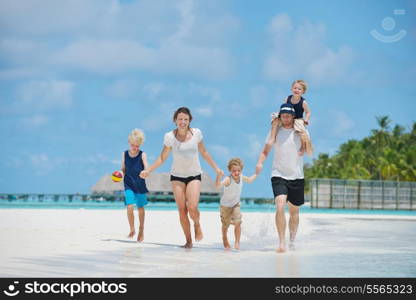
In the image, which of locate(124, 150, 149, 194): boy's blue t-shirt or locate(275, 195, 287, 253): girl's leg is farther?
locate(124, 150, 149, 194): boy's blue t-shirt

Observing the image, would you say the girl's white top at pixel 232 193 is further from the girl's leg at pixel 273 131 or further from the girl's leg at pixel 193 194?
the girl's leg at pixel 273 131

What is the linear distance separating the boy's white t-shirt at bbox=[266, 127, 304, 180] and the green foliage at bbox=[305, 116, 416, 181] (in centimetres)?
5496

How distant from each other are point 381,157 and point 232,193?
59979 millimetres

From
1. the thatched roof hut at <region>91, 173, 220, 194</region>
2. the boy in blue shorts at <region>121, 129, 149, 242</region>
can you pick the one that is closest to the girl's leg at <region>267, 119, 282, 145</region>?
the boy in blue shorts at <region>121, 129, 149, 242</region>

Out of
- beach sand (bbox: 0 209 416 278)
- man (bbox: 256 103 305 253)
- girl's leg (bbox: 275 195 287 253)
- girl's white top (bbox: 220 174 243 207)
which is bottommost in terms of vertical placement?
beach sand (bbox: 0 209 416 278)

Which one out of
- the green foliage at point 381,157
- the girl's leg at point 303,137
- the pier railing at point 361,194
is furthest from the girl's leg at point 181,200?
the green foliage at point 381,157

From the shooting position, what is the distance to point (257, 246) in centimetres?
1042

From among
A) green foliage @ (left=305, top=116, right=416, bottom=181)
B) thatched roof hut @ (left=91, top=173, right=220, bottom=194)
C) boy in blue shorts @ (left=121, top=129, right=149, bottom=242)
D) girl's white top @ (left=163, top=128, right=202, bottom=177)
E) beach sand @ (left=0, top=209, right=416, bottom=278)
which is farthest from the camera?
thatched roof hut @ (left=91, top=173, right=220, bottom=194)

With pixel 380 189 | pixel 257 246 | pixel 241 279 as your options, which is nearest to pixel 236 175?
pixel 257 246

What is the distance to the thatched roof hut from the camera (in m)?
86.8

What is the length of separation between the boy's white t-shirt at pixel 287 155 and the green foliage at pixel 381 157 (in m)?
55.0

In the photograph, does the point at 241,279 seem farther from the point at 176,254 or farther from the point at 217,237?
the point at 217,237

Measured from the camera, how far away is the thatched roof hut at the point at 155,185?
86.8 meters

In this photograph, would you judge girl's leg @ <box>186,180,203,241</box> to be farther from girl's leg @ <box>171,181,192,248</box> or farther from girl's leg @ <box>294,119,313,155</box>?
girl's leg @ <box>294,119,313,155</box>
